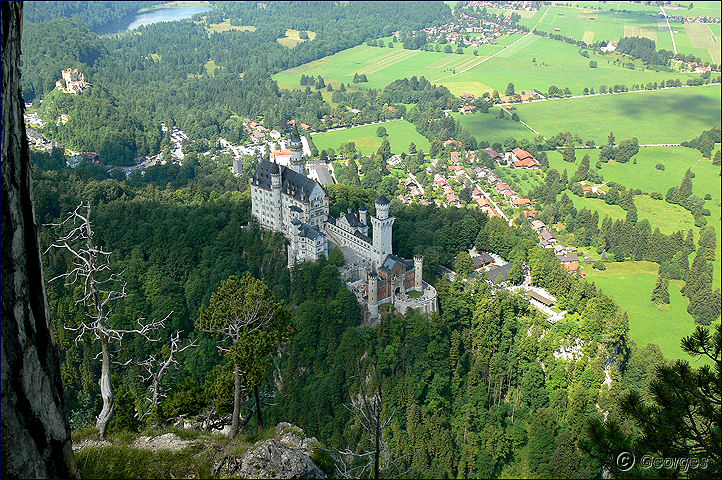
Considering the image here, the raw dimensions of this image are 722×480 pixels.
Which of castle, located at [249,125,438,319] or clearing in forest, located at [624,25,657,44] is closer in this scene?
castle, located at [249,125,438,319]

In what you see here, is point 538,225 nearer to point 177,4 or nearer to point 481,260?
point 481,260

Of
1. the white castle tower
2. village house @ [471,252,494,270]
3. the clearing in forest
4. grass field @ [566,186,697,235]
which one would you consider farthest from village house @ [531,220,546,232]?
the clearing in forest

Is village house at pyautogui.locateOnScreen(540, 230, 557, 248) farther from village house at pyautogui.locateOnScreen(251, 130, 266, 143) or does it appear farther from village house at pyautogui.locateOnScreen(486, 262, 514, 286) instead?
village house at pyautogui.locateOnScreen(251, 130, 266, 143)

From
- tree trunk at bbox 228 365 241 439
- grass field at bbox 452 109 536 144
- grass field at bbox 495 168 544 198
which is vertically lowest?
grass field at bbox 495 168 544 198

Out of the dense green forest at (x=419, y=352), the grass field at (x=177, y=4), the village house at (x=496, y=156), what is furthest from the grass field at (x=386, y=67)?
the dense green forest at (x=419, y=352)

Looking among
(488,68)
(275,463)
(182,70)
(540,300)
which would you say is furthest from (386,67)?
(275,463)

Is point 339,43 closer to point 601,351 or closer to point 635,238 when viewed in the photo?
point 635,238

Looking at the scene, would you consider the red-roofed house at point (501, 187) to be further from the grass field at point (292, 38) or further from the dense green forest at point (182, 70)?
the grass field at point (292, 38)
